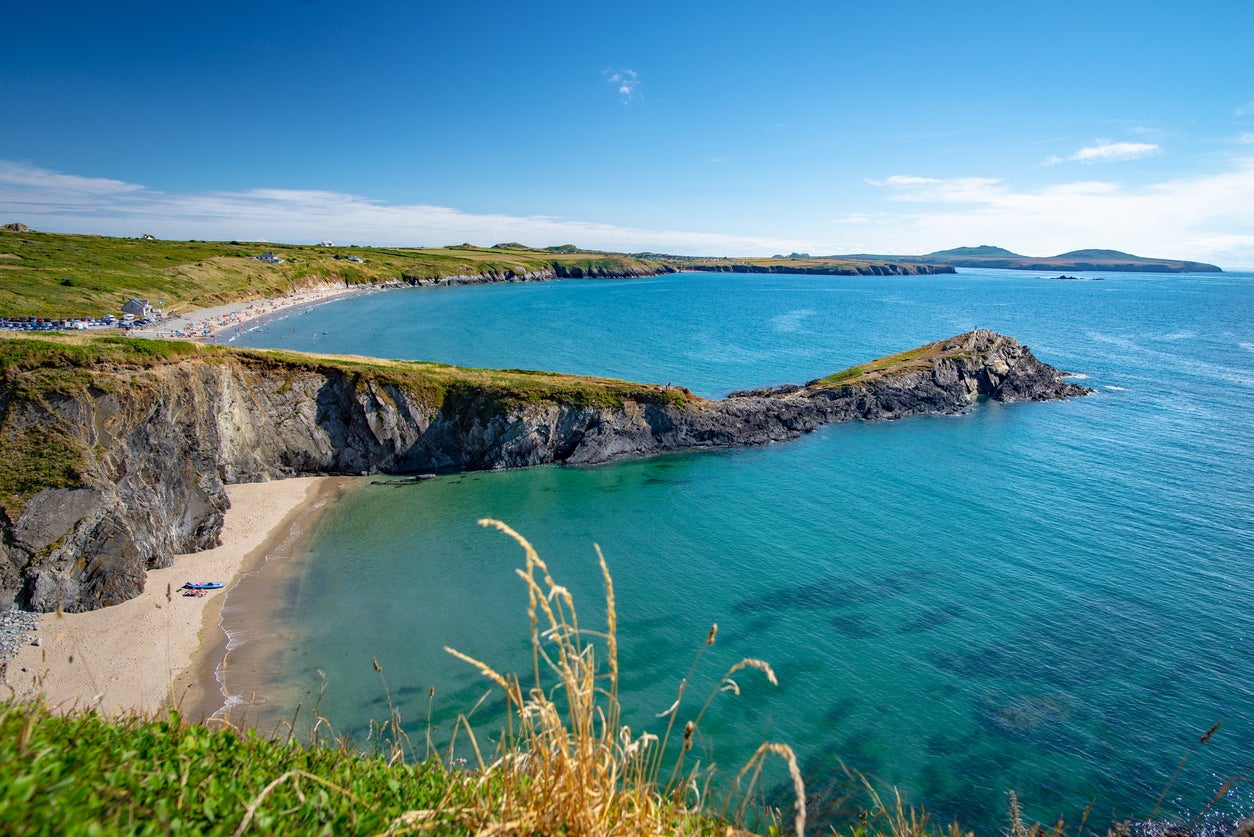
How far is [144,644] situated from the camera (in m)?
25.0

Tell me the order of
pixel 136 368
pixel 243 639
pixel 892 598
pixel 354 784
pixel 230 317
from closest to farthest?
pixel 354 784
pixel 243 639
pixel 892 598
pixel 136 368
pixel 230 317

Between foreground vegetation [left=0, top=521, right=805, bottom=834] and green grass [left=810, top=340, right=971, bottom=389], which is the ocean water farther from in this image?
foreground vegetation [left=0, top=521, right=805, bottom=834]

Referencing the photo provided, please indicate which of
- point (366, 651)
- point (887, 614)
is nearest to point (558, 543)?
point (366, 651)

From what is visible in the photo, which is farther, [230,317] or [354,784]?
[230,317]

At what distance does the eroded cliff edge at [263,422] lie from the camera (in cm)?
2656

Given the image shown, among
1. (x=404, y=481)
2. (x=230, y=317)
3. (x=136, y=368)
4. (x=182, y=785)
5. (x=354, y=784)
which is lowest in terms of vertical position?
(x=404, y=481)

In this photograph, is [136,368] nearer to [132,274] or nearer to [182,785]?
[182,785]

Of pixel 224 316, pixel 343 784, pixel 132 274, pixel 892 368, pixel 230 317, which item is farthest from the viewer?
pixel 132 274

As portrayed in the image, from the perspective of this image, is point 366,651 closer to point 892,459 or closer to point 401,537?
point 401,537

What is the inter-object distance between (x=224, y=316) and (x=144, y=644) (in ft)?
261

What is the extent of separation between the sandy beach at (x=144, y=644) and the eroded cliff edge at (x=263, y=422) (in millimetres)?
1129

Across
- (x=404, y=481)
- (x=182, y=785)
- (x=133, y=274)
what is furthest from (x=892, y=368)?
(x=133, y=274)

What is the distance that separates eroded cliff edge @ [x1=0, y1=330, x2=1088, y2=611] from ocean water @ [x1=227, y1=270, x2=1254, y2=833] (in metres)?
3.47

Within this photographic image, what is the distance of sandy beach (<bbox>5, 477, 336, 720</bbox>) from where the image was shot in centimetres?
2209
